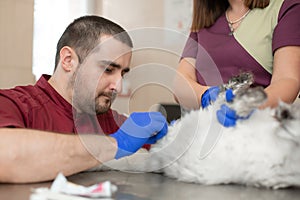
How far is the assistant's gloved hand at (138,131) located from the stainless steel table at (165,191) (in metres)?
0.07

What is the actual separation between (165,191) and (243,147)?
0.52 ft

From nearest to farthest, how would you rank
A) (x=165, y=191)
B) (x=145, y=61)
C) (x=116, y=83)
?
(x=165, y=191)
(x=116, y=83)
(x=145, y=61)

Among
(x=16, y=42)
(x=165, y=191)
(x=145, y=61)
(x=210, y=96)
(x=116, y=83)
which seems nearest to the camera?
(x=165, y=191)

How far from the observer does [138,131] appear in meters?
0.77

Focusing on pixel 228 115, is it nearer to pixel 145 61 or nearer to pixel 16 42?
pixel 145 61

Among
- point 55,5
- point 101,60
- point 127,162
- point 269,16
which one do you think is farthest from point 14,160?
point 55,5

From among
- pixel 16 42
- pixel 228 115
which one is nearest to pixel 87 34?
pixel 228 115

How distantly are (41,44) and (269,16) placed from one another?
114 centimetres

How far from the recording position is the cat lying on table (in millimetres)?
637

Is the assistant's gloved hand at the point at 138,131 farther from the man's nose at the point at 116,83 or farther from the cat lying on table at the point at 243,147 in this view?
the man's nose at the point at 116,83

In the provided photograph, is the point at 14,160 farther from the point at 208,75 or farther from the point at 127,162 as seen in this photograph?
the point at 208,75

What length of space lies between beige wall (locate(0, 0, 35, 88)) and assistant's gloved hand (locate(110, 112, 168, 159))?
3.32 ft

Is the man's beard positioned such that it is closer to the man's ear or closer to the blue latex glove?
the man's ear

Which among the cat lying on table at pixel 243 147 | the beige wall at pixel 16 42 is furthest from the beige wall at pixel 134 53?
the cat lying on table at pixel 243 147
